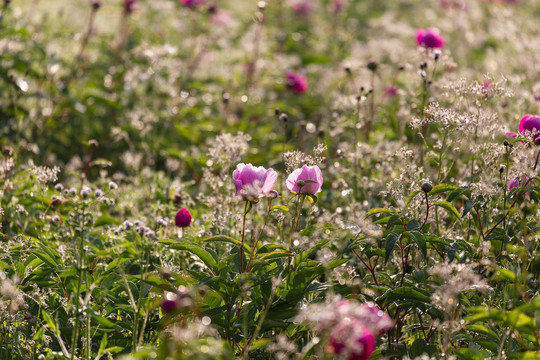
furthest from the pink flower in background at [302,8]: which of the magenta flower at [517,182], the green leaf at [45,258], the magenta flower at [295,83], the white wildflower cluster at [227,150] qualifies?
the green leaf at [45,258]

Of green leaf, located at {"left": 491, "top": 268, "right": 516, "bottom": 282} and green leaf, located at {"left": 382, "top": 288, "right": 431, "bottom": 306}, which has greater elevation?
green leaf, located at {"left": 491, "top": 268, "right": 516, "bottom": 282}

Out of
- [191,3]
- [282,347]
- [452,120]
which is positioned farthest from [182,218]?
[191,3]

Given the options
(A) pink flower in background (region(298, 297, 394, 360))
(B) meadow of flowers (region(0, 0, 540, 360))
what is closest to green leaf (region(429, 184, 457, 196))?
(B) meadow of flowers (region(0, 0, 540, 360))

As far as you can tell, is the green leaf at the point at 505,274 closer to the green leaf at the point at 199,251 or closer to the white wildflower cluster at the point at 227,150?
the green leaf at the point at 199,251

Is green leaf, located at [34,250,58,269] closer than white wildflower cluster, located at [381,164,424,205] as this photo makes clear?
Yes

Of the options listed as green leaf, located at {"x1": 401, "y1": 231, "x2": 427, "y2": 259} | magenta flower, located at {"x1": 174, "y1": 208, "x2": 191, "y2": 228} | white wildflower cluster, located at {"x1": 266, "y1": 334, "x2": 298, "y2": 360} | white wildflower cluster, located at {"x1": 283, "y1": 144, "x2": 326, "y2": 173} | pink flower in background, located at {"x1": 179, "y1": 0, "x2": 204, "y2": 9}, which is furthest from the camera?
pink flower in background, located at {"x1": 179, "y1": 0, "x2": 204, "y2": 9}

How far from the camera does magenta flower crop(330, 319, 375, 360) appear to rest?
137cm

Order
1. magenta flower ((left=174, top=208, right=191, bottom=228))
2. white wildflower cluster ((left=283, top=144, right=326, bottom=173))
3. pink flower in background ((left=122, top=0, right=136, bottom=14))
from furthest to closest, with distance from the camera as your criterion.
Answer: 1. pink flower in background ((left=122, top=0, right=136, bottom=14))
2. magenta flower ((left=174, top=208, right=191, bottom=228))
3. white wildflower cluster ((left=283, top=144, right=326, bottom=173))

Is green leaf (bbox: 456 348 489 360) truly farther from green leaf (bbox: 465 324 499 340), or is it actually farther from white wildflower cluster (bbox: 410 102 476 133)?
white wildflower cluster (bbox: 410 102 476 133)

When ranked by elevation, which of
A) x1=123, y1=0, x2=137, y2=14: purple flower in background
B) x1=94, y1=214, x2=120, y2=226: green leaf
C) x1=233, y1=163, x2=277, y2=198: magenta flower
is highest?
x1=233, y1=163, x2=277, y2=198: magenta flower

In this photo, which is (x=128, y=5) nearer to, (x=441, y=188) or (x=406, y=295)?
(x=441, y=188)

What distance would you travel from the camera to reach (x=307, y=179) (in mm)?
2109

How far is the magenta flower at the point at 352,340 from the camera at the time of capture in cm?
137

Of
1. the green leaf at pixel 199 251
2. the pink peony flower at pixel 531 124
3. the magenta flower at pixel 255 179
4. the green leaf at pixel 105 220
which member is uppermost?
the pink peony flower at pixel 531 124
